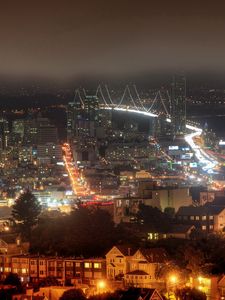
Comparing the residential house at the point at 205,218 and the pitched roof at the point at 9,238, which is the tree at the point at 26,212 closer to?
the pitched roof at the point at 9,238

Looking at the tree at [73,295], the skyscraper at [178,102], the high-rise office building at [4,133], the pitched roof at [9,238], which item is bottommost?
the tree at [73,295]

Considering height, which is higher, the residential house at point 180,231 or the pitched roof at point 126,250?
the residential house at point 180,231

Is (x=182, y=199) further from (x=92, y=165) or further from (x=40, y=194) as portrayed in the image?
(x=92, y=165)

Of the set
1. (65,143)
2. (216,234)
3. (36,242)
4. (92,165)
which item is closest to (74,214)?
(36,242)

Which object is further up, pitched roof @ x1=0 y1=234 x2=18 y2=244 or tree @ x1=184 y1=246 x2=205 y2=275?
pitched roof @ x1=0 y1=234 x2=18 y2=244

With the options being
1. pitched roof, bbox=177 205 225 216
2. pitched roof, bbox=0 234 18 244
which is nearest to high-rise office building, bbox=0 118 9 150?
pitched roof, bbox=177 205 225 216

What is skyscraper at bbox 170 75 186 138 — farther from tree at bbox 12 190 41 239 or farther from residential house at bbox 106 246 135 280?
residential house at bbox 106 246 135 280

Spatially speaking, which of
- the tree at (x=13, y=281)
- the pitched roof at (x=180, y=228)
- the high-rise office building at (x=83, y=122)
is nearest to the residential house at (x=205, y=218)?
the pitched roof at (x=180, y=228)
